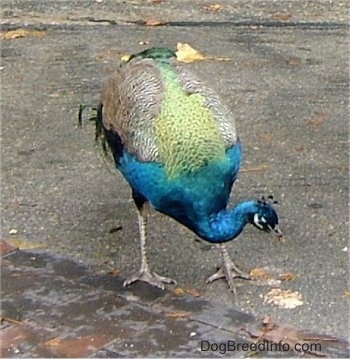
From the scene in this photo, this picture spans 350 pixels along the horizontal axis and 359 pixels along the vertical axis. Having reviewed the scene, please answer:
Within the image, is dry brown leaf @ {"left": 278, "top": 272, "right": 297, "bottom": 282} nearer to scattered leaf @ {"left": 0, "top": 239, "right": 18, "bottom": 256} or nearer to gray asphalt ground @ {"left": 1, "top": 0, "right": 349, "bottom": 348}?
gray asphalt ground @ {"left": 1, "top": 0, "right": 349, "bottom": 348}

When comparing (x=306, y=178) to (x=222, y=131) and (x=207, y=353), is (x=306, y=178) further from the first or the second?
(x=207, y=353)

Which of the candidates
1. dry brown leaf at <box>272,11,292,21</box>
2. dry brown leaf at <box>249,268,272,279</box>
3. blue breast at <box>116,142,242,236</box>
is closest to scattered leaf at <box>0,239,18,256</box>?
blue breast at <box>116,142,242,236</box>

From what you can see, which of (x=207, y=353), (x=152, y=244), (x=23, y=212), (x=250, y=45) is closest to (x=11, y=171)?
(x=23, y=212)

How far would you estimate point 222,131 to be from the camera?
194 inches

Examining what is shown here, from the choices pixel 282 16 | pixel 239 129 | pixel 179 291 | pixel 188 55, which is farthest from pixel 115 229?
pixel 282 16

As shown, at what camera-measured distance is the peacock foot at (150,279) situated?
5133 mm

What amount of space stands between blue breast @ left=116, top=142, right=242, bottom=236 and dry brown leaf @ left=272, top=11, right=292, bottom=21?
14.7 feet

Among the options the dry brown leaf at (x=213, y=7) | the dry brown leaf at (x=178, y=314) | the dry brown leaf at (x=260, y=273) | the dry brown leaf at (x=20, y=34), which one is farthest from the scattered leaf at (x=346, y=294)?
the dry brown leaf at (x=213, y=7)

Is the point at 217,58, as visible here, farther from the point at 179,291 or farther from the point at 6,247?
the point at 179,291

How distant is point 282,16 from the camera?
927 cm

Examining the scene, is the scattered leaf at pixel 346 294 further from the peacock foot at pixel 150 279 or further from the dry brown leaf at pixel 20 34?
the dry brown leaf at pixel 20 34

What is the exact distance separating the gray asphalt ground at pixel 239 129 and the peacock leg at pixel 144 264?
0.09 meters

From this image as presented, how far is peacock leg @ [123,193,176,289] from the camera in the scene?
16.9 ft

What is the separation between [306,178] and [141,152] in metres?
1.53
